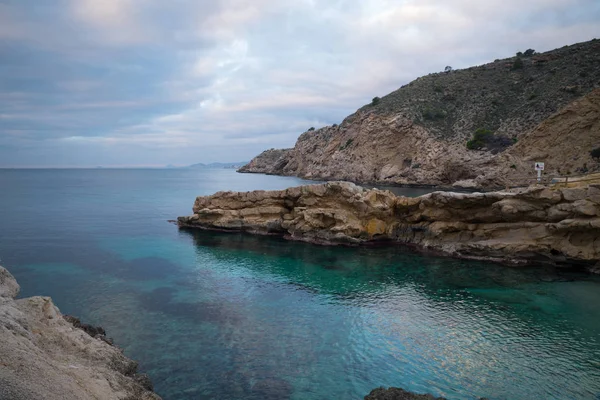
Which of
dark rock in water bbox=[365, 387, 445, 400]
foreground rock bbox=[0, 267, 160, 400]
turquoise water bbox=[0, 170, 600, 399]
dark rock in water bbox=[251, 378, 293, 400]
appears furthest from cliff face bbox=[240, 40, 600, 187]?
foreground rock bbox=[0, 267, 160, 400]

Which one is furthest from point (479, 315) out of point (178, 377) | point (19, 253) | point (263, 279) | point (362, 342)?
point (19, 253)

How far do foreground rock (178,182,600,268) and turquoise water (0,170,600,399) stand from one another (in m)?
1.94

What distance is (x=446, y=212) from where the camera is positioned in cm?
2778

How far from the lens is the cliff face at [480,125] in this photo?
2080 inches

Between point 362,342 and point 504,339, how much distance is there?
5476 millimetres

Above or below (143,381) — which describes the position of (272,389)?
below

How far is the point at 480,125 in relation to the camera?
7006 cm

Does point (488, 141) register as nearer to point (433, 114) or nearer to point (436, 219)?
point (433, 114)

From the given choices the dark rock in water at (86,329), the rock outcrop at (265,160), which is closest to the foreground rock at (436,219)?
the dark rock in water at (86,329)

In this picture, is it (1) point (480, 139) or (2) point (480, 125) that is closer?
(1) point (480, 139)

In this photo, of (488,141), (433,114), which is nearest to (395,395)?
(488,141)

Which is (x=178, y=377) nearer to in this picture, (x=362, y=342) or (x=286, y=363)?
(x=286, y=363)

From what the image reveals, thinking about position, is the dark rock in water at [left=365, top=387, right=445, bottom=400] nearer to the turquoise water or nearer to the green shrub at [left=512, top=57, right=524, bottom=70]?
the turquoise water

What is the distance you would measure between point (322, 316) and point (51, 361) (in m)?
11.1
